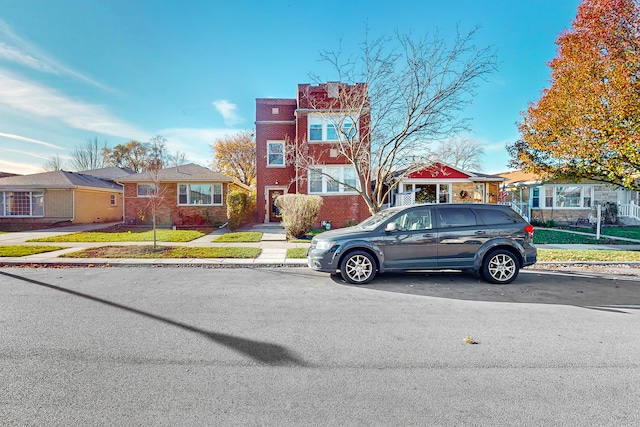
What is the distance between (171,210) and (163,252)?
1107 centimetres

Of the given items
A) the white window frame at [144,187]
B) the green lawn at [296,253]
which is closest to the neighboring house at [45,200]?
the white window frame at [144,187]

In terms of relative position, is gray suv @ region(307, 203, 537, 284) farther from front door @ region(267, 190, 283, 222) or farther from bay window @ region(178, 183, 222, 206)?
bay window @ region(178, 183, 222, 206)

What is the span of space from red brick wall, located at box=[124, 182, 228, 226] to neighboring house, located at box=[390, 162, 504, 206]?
1146 cm

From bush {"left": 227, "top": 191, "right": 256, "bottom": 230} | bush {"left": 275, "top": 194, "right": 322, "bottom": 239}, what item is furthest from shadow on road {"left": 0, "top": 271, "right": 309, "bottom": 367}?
bush {"left": 227, "top": 191, "right": 256, "bottom": 230}

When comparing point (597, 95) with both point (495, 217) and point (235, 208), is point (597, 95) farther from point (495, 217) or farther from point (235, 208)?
point (235, 208)

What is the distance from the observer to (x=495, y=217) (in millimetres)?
7090

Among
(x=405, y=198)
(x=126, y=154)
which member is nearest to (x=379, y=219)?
(x=405, y=198)

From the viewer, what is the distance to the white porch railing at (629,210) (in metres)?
20.1

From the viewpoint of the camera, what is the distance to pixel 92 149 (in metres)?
48.8

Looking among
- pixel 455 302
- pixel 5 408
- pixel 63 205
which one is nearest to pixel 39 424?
pixel 5 408

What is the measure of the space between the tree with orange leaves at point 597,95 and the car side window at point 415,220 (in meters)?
7.02

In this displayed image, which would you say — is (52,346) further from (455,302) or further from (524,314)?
(524,314)

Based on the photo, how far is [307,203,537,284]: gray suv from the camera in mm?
6750

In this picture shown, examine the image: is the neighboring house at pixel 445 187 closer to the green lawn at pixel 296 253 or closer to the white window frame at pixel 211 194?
the green lawn at pixel 296 253
